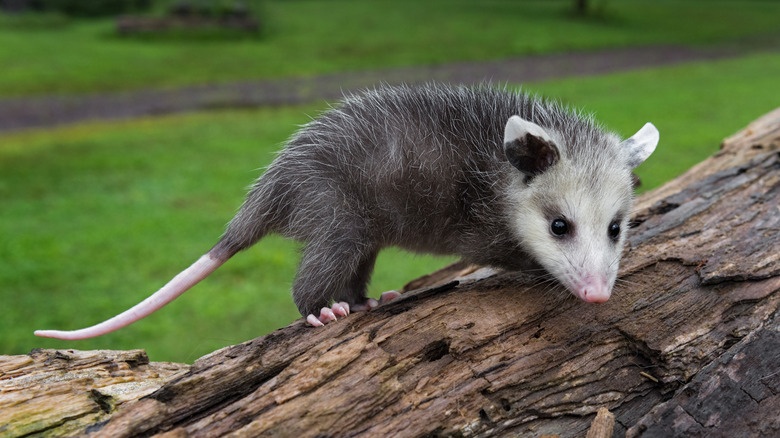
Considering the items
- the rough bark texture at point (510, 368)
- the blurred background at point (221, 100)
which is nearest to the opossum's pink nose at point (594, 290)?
the rough bark texture at point (510, 368)

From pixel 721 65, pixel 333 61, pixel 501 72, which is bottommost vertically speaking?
pixel 721 65

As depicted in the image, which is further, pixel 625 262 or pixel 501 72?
pixel 501 72

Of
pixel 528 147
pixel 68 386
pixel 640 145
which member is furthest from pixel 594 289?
pixel 68 386

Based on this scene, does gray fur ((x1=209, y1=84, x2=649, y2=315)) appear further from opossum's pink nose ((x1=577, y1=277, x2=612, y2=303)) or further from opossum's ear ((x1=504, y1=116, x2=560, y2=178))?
opossum's pink nose ((x1=577, y1=277, x2=612, y2=303))

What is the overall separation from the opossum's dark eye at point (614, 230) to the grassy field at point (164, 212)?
5.66 ft

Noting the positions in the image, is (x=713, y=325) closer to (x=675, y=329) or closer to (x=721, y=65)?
(x=675, y=329)

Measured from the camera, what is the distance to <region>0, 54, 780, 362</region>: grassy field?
5.80 meters

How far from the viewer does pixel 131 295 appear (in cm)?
610

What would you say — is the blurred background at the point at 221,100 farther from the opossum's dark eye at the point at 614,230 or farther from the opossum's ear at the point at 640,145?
the opossum's dark eye at the point at 614,230

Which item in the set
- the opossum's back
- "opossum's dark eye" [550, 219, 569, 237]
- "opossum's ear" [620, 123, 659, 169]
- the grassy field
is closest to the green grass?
the grassy field

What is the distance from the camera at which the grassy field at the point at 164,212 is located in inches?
228

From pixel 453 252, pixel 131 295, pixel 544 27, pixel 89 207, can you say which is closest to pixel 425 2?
pixel 544 27

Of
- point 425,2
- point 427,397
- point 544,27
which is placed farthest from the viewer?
point 425,2

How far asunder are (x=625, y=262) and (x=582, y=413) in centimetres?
96
